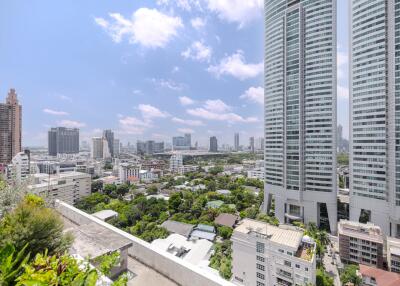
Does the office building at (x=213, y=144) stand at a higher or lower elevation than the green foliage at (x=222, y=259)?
higher

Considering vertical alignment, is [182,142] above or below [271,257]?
above

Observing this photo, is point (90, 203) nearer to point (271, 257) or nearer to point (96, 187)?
point (96, 187)

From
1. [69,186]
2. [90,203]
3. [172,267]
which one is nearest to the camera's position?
[172,267]

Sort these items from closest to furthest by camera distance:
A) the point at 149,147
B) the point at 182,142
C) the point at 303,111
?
the point at 303,111 → the point at 149,147 → the point at 182,142

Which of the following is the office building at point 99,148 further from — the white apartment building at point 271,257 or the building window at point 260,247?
the building window at point 260,247

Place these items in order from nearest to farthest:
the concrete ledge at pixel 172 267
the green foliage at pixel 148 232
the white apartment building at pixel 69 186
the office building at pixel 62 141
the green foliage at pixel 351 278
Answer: the concrete ledge at pixel 172 267 < the green foliage at pixel 351 278 < the green foliage at pixel 148 232 < the white apartment building at pixel 69 186 < the office building at pixel 62 141

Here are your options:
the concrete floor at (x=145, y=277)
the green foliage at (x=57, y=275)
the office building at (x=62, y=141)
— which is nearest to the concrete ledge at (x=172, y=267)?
the concrete floor at (x=145, y=277)

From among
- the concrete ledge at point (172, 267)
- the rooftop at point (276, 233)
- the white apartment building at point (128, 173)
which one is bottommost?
the white apartment building at point (128, 173)

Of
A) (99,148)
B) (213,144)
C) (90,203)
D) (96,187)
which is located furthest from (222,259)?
(213,144)

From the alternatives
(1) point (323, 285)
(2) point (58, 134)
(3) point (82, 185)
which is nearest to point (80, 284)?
(1) point (323, 285)
